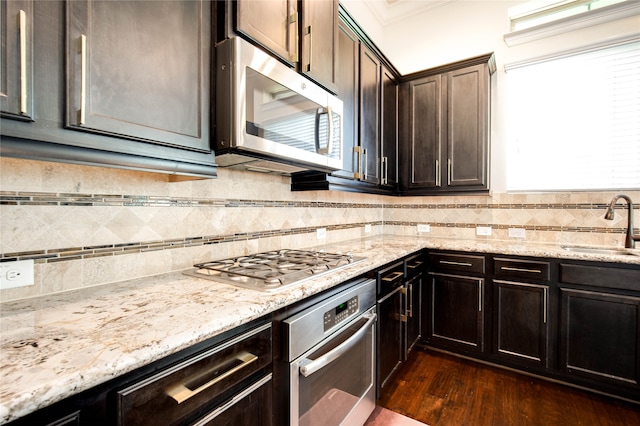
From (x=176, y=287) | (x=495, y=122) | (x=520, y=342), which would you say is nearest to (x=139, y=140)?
(x=176, y=287)

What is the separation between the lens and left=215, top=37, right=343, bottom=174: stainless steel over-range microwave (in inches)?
43.1

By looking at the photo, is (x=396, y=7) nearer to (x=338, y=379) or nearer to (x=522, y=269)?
(x=522, y=269)

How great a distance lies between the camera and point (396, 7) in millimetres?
3113

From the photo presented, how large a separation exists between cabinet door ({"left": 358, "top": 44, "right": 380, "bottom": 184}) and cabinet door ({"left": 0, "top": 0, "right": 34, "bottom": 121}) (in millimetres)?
1746

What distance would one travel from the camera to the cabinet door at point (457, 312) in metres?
2.26

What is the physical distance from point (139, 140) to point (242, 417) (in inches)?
35.1

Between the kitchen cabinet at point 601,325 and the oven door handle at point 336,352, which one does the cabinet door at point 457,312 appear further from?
the oven door handle at point 336,352

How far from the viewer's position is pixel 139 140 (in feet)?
2.96

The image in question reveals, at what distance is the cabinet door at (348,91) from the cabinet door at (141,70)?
0.98m

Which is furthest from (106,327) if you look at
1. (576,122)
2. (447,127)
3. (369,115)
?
(576,122)

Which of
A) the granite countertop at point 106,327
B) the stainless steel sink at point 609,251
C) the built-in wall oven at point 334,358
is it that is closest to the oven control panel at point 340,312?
the built-in wall oven at point 334,358

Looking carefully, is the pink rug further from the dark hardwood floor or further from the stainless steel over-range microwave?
the stainless steel over-range microwave

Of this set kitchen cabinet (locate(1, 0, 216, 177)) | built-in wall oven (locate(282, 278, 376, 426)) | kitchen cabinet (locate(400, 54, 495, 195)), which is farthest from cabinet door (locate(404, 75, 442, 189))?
kitchen cabinet (locate(1, 0, 216, 177))

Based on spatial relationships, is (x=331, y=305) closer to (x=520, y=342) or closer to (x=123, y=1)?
(x=123, y=1)
